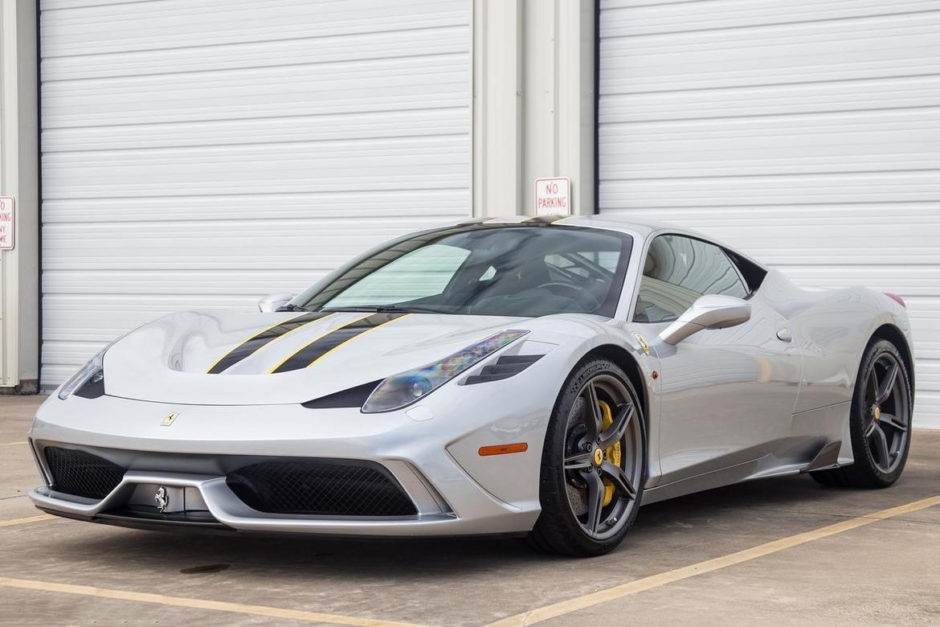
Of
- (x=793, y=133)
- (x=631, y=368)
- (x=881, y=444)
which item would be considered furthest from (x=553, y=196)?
(x=631, y=368)

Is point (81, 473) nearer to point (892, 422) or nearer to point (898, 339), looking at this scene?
point (892, 422)

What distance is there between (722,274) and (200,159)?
738 centimetres

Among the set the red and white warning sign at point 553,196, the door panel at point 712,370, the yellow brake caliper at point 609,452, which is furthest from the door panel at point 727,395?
the red and white warning sign at point 553,196

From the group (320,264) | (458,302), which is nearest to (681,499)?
(458,302)

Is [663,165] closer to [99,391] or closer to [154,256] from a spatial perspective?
[154,256]

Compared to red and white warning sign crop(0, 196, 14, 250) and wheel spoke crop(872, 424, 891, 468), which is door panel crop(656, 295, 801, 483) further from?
red and white warning sign crop(0, 196, 14, 250)

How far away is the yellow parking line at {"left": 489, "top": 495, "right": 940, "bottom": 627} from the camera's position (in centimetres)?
345

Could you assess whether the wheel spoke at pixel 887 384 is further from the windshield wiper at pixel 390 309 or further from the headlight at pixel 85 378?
the headlight at pixel 85 378

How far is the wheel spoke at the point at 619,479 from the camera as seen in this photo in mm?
4363

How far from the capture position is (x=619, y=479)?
14.4ft

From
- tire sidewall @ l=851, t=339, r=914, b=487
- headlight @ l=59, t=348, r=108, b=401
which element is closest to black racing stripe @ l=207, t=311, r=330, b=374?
headlight @ l=59, t=348, r=108, b=401

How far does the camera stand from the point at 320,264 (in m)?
11.4

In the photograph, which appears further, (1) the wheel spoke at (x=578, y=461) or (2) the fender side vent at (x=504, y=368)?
(1) the wheel spoke at (x=578, y=461)

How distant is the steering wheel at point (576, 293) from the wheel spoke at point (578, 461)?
2.05ft
